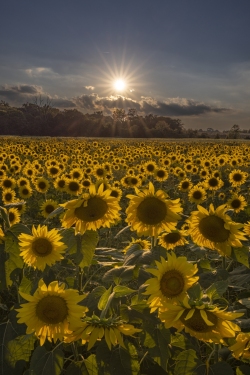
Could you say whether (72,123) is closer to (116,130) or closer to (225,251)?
(116,130)

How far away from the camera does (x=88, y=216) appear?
2818 mm

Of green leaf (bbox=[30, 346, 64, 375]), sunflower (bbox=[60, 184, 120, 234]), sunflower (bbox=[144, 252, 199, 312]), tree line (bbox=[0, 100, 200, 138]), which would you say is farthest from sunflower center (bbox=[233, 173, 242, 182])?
tree line (bbox=[0, 100, 200, 138])

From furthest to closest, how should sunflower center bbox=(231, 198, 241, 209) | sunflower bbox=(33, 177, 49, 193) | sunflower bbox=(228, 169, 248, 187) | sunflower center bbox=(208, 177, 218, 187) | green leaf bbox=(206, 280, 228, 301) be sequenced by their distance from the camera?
sunflower bbox=(228, 169, 248, 187), sunflower center bbox=(208, 177, 218, 187), sunflower bbox=(33, 177, 49, 193), sunflower center bbox=(231, 198, 241, 209), green leaf bbox=(206, 280, 228, 301)

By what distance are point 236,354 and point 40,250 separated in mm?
1572

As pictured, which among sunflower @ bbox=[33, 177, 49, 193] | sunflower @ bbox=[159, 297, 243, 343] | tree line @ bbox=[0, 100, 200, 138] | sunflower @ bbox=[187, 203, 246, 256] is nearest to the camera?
sunflower @ bbox=[159, 297, 243, 343]

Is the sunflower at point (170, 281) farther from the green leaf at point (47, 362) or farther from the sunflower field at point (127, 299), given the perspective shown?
the green leaf at point (47, 362)

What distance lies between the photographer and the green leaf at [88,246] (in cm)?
262

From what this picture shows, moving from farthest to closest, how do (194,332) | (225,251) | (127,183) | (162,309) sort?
(127,183), (225,251), (162,309), (194,332)

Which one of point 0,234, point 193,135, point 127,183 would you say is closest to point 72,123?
point 193,135

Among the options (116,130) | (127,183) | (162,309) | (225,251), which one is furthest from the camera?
(116,130)

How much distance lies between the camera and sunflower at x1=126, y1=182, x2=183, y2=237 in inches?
113

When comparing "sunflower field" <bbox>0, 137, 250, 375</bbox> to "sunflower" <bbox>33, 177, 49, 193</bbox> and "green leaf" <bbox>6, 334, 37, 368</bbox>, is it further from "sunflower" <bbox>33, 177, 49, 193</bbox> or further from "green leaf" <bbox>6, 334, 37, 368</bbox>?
"sunflower" <bbox>33, 177, 49, 193</bbox>

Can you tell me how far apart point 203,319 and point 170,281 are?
0.35 m

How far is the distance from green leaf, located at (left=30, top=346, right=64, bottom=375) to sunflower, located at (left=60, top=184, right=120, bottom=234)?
89 cm
